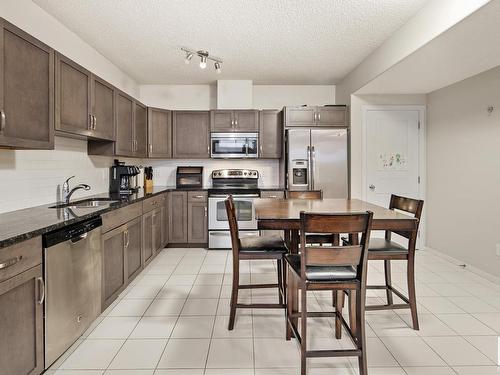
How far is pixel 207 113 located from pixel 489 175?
375 centimetres

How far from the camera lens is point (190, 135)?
201 inches

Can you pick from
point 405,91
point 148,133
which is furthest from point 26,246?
point 405,91

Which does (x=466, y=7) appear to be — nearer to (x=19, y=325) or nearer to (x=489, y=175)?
(x=489, y=175)

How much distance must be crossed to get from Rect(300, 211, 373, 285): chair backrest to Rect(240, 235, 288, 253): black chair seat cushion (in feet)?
2.32

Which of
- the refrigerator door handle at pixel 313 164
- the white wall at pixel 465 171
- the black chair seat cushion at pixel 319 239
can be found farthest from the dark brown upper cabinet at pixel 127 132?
the white wall at pixel 465 171

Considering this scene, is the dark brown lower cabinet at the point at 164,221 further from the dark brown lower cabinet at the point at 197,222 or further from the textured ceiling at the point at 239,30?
the textured ceiling at the point at 239,30

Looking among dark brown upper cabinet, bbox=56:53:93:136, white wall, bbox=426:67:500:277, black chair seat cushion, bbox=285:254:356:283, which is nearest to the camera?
black chair seat cushion, bbox=285:254:356:283

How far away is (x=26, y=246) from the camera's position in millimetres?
1636

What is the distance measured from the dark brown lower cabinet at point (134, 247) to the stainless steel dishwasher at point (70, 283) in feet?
2.20

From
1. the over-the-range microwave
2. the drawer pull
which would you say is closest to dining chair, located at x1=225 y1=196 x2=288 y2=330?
the drawer pull

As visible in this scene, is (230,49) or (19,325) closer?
(19,325)

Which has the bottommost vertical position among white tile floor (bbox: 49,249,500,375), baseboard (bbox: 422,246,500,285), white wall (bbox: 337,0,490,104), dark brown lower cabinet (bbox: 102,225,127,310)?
white tile floor (bbox: 49,249,500,375)

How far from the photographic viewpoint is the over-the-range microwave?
16.6 ft

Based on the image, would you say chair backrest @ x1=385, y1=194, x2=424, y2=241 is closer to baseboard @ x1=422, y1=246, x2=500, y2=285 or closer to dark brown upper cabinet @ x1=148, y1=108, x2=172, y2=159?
baseboard @ x1=422, y1=246, x2=500, y2=285
